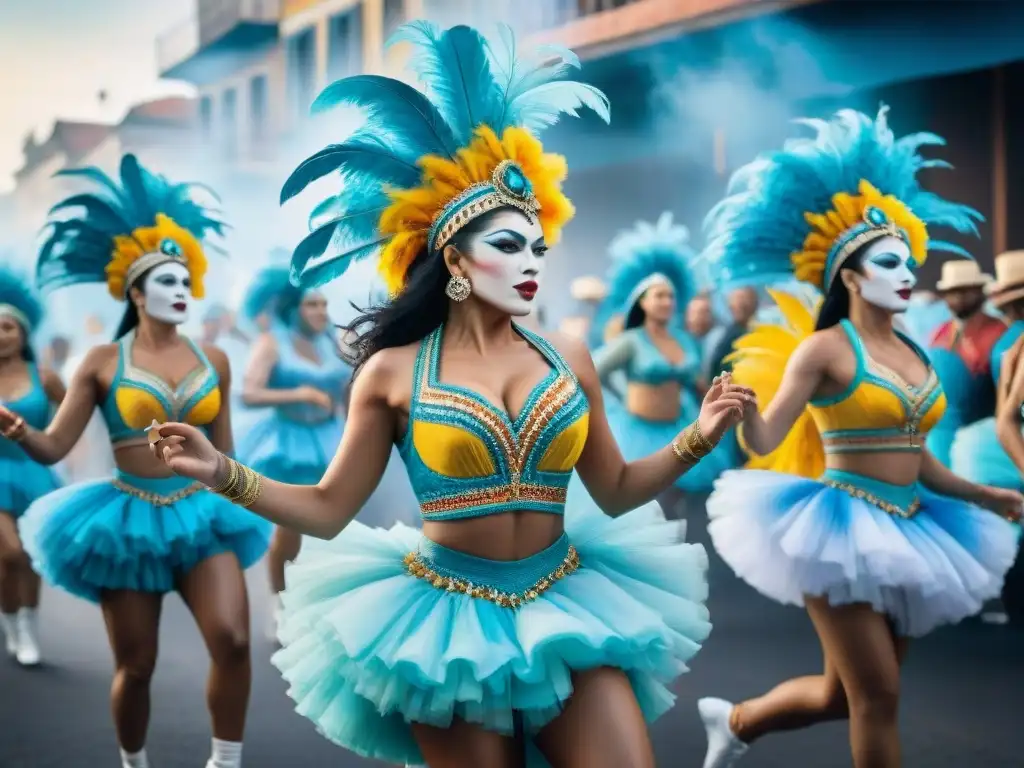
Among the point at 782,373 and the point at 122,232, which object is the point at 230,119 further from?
the point at 782,373

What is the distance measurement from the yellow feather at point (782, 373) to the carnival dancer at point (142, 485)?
2.05 meters

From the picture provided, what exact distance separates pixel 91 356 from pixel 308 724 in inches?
78.3

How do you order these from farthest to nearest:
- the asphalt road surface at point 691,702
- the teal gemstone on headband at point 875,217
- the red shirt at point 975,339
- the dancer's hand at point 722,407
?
1. the red shirt at point 975,339
2. the asphalt road surface at point 691,702
3. the teal gemstone on headband at point 875,217
4. the dancer's hand at point 722,407

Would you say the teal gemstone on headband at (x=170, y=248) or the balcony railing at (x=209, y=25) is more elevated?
the balcony railing at (x=209, y=25)

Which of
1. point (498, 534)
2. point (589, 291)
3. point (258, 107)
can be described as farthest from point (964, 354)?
point (258, 107)

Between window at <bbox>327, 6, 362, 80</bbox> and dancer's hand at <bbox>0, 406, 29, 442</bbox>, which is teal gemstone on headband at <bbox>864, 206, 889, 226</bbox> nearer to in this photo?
dancer's hand at <bbox>0, 406, 29, 442</bbox>

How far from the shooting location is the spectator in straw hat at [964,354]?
27.4 ft

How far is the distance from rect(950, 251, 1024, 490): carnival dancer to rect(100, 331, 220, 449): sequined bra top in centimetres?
438

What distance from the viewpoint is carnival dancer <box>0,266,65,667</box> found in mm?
8117

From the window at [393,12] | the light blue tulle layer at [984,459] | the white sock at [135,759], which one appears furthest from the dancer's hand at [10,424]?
the window at [393,12]

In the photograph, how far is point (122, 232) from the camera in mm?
6141

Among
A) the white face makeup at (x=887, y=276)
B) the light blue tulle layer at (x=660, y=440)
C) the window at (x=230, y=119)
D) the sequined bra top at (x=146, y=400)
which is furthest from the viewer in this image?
the window at (x=230, y=119)

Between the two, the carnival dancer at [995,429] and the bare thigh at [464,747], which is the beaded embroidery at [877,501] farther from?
the carnival dancer at [995,429]

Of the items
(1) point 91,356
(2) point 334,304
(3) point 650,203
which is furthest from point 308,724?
(3) point 650,203
